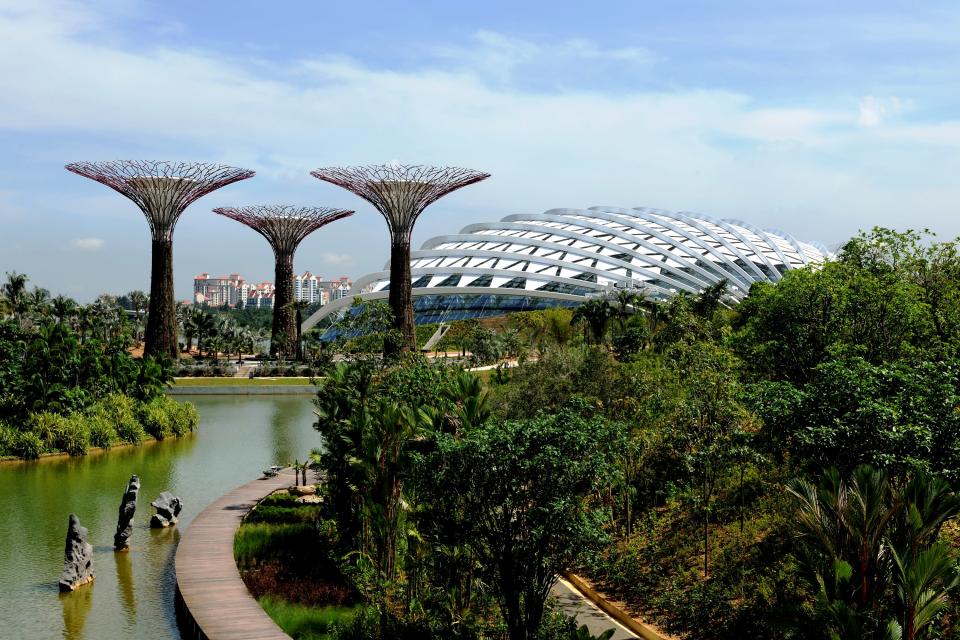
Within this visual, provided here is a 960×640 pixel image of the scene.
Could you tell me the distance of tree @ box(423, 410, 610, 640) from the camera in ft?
41.4

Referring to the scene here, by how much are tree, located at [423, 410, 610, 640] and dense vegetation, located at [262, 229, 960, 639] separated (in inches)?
1.3

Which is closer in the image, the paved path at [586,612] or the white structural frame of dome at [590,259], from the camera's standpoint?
the paved path at [586,612]

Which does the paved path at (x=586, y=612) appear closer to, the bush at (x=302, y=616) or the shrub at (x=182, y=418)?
the bush at (x=302, y=616)

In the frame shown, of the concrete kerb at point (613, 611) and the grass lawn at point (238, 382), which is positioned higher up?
the grass lawn at point (238, 382)

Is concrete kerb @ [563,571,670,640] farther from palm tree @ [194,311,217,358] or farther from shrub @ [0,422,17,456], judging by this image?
palm tree @ [194,311,217,358]

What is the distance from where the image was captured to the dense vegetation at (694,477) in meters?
12.0

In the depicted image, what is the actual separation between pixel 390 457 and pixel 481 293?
220 ft

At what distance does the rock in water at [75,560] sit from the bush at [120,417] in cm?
1716

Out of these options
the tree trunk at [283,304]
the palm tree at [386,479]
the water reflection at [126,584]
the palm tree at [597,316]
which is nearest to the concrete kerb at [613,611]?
the palm tree at [386,479]

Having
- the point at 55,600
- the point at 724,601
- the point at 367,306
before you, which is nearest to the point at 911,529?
the point at 724,601

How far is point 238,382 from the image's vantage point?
61.8 meters

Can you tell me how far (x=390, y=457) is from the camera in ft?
60.8

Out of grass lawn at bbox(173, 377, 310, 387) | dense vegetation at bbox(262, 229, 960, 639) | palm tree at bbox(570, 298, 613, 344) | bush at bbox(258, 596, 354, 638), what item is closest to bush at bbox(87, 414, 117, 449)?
dense vegetation at bbox(262, 229, 960, 639)

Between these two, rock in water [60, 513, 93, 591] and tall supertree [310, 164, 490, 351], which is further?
tall supertree [310, 164, 490, 351]
